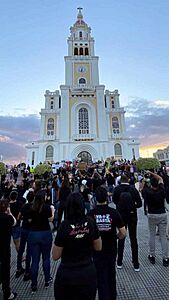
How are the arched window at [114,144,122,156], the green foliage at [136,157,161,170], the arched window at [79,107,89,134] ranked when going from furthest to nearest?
the arched window at [79,107,89,134] < the arched window at [114,144,122,156] < the green foliage at [136,157,161,170]

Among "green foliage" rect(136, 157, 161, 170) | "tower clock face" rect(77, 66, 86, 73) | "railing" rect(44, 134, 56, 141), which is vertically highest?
"tower clock face" rect(77, 66, 86, 73)

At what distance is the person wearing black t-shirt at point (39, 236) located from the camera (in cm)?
298

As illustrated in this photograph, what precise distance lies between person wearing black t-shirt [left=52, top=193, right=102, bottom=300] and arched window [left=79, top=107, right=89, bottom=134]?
32.5 meters

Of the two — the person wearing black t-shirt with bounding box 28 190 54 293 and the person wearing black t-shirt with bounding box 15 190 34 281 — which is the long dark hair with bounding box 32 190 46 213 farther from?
the person wearing black t-shirt with bounding box 15 190 34 281

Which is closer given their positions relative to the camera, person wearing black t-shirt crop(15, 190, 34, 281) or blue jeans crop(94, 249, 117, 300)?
blue jeans crop(94, 249, 117, 300)

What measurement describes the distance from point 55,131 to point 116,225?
112ft

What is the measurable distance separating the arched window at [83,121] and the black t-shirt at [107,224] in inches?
1256

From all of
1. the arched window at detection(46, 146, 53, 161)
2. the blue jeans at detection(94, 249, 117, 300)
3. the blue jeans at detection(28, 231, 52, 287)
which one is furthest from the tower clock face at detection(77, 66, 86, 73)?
the blue jeans at detection(94, 249, 117, 300)

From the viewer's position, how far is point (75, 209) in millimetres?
1811

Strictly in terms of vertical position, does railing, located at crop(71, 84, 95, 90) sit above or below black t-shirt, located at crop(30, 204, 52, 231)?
above

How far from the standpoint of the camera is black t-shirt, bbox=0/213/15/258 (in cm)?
279

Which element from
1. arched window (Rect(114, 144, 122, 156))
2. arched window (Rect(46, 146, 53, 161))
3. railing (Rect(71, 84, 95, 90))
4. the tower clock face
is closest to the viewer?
arched window (Rect(46, 146, 53, 161))

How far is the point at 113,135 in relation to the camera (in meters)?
34.8

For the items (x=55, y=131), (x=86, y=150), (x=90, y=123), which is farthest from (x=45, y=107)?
(x=86, y=150)
